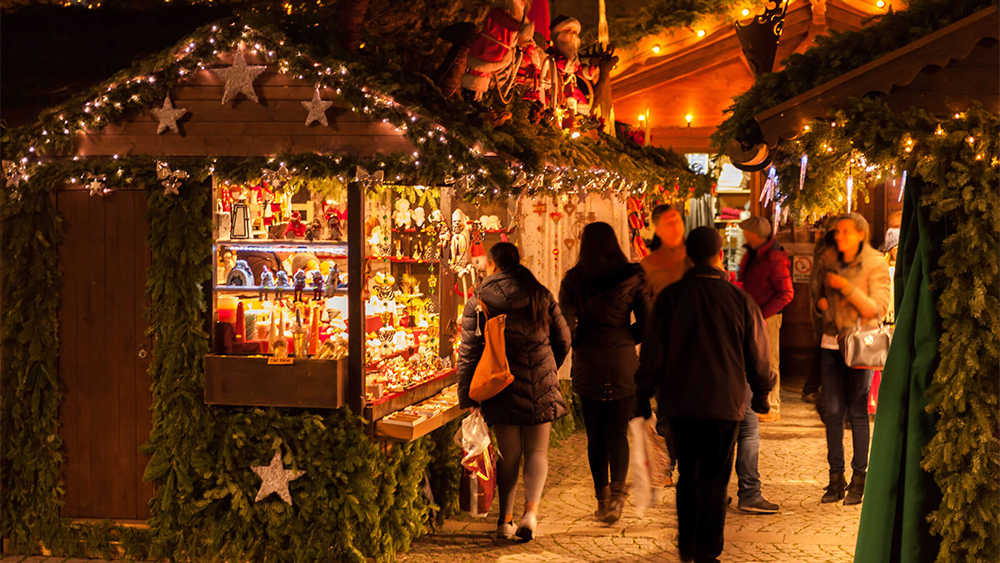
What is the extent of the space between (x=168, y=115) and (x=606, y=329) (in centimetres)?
297

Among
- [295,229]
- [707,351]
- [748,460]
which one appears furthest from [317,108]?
[748,460]

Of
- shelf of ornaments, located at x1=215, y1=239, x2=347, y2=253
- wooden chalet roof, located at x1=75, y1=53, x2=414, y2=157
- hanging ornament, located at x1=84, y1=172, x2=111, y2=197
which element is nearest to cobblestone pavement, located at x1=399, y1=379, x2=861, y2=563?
shelf of ornaments, located at x1=215, y1=239, x2=347, y2=253

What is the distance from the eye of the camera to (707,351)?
453 cm

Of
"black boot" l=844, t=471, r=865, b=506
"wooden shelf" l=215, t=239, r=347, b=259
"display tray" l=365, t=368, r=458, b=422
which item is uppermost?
"wooden shelf" l=215, t=239, r=347, b=259

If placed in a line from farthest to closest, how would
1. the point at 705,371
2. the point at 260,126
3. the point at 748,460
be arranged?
the point at 748,460 → the point at 260,126 → the point at 705,371

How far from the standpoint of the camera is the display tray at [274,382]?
16.7 ft

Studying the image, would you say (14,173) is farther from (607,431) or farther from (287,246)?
(607,431)

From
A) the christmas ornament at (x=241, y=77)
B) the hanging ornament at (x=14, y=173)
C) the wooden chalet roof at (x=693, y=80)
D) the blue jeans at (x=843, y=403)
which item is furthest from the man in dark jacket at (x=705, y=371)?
the wooden chalet roof at (x=693, y=80)

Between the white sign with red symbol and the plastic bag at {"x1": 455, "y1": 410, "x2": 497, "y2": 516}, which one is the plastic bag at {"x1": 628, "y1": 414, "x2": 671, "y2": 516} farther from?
the white sign with red symbol

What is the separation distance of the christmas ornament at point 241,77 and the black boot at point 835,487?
474 centimetres

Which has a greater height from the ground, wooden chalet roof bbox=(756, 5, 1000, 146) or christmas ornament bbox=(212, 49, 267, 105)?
christmas ornament bbox=(212, 49, 267, 105)

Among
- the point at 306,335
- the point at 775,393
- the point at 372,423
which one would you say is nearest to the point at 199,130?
the point at 306,335

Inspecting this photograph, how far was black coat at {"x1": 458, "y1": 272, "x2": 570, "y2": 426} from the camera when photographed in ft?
17.6

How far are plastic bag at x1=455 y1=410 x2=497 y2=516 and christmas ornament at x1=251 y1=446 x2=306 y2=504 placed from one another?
1.01 meters
